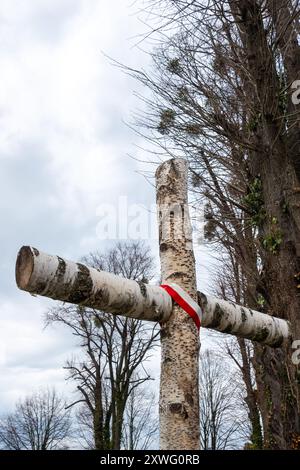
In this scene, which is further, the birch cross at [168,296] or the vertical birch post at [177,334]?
the vertical birch post at [177,334]

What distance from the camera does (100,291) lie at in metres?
2.22

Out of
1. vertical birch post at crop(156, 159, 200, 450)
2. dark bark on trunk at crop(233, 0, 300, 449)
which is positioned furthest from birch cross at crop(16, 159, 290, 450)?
dark bark on trunk at crop(233, 0, 300, 449)

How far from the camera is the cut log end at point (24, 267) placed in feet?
6.55

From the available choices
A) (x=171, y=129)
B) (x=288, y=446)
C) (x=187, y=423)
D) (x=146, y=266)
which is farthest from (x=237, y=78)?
(x=146, y=266)

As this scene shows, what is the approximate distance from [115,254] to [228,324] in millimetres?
19327

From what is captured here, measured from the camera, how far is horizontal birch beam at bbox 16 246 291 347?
6.63ft

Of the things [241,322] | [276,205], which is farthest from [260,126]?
[241,322]

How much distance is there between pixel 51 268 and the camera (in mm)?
2031

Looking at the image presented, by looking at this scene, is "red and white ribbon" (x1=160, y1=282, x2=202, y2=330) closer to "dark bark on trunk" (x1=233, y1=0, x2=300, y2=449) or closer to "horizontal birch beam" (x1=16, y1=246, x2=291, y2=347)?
"horizontal birch beam" (x1=16, y1=246, x2=291, y2=347)

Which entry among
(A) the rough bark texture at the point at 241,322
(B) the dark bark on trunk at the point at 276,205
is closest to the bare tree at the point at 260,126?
(B) the dark bark on trunk at the point at 276,205

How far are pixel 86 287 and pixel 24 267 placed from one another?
0.90 feet

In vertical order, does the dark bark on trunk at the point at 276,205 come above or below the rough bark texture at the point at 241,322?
above

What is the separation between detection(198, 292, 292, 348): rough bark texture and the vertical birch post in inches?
8.7

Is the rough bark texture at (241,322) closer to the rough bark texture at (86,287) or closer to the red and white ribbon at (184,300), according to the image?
the red and white ribbon at (184,300)
